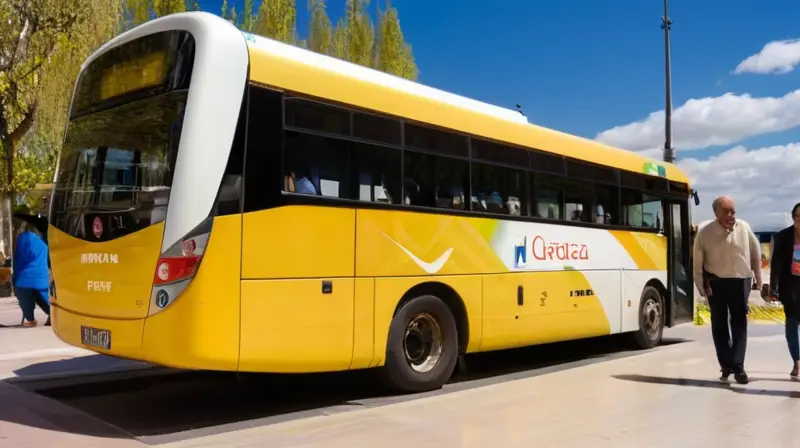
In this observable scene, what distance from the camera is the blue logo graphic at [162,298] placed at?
18.7 feet

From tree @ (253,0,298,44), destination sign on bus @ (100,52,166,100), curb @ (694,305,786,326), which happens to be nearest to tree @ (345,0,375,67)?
tree @ (253,0,298,44)

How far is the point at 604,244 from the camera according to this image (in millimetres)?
10602

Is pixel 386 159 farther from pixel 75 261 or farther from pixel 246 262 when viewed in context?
pixel 75 261

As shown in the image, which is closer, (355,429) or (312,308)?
(355,429)

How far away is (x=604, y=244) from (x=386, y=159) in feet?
15.1

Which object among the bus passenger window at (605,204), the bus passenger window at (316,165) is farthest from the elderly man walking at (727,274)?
the bus passenger window at (316,165)

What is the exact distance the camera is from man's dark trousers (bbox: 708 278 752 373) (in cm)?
801

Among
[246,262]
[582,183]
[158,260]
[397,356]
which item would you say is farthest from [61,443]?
[582,183]

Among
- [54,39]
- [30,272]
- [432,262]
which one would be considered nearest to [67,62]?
[54,39]

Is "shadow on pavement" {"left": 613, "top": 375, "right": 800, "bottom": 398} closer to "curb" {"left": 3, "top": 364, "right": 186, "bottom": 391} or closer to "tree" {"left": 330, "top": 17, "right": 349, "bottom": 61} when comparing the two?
"curb" {"left": 3, "top": 364, "right": 186, "bottom": 391}

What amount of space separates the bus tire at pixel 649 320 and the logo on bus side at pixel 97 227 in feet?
27.0

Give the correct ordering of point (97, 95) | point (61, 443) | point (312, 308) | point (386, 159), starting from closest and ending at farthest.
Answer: point (61, 443), point (312, 308), point (97, 95), point (386, 159)

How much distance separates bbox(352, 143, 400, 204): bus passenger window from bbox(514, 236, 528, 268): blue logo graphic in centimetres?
214

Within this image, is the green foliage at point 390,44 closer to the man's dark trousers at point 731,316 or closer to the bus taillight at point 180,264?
the man's dark trousers at point 731,316
